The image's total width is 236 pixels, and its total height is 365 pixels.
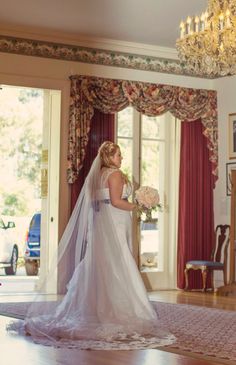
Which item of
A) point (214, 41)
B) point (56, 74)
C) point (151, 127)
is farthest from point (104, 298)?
point (151, 127)

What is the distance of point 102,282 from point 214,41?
105 inches

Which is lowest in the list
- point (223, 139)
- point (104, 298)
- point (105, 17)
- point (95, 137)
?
point (104, 298)

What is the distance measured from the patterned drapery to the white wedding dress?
3511 mm

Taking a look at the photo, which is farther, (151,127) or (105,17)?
(151,127)

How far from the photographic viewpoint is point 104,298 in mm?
5902

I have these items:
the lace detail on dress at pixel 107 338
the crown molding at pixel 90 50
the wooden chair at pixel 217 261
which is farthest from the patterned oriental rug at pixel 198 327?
the crown molding at pixel 90 50

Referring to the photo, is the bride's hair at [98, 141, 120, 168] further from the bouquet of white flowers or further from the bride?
the bouquet of white flowers

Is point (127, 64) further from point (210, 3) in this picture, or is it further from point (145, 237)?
point (210, 3)

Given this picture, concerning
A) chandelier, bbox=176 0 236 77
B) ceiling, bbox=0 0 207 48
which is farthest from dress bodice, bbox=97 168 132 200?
ceiling, bbox=0 0 207 48

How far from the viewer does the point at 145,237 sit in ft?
35.1

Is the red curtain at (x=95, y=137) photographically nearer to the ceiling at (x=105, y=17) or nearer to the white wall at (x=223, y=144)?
the ceiling at (x=105, y=17)

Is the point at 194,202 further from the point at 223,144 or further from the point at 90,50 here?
the point at 90,50

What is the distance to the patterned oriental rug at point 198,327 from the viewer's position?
509 cm

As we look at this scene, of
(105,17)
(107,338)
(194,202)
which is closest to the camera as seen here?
(107,338)
